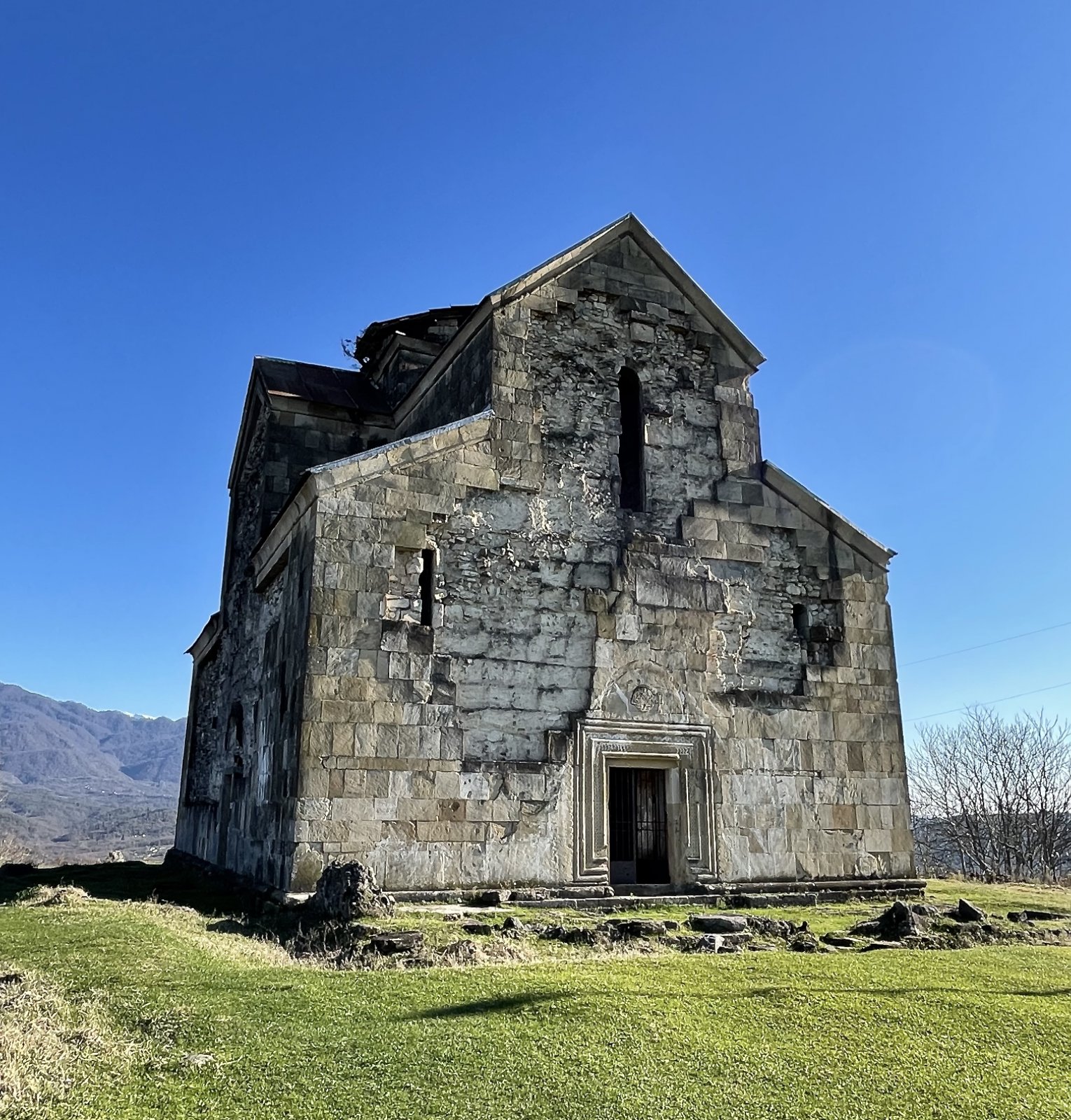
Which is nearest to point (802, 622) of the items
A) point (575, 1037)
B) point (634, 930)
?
point (634, 930)

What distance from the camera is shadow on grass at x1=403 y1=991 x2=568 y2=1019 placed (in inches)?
216

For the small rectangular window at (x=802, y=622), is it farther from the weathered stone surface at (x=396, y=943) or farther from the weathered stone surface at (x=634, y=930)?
the weathered stone surface at (x=396, y=943)

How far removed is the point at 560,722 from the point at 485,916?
2583 millimetres

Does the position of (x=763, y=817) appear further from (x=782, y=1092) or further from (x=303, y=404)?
(x=303, y=404)

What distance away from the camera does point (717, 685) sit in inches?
478

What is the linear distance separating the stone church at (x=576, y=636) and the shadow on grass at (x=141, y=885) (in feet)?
2.08

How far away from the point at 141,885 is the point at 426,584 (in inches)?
272

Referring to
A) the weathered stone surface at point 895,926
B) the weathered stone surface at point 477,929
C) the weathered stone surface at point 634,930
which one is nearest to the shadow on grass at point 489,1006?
the weathered stone surface at point 477,929

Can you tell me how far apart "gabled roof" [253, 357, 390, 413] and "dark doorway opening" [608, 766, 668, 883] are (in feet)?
24.9

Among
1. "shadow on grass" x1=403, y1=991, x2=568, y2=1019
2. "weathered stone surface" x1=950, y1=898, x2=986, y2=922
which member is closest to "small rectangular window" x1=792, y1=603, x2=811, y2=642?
"weathered stone surface" x1=950, y1=898, x2=986, y2=922

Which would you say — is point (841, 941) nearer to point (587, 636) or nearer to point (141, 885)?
point (587, 636)

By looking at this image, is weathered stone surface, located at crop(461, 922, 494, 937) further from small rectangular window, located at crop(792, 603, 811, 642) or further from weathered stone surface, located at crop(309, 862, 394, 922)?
small rectangular window, located at crop(792, 603, 811, 642)

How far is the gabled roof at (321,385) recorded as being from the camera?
52.0 feet

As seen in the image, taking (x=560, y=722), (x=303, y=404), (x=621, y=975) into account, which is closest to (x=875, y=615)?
(x=560, y=722)
